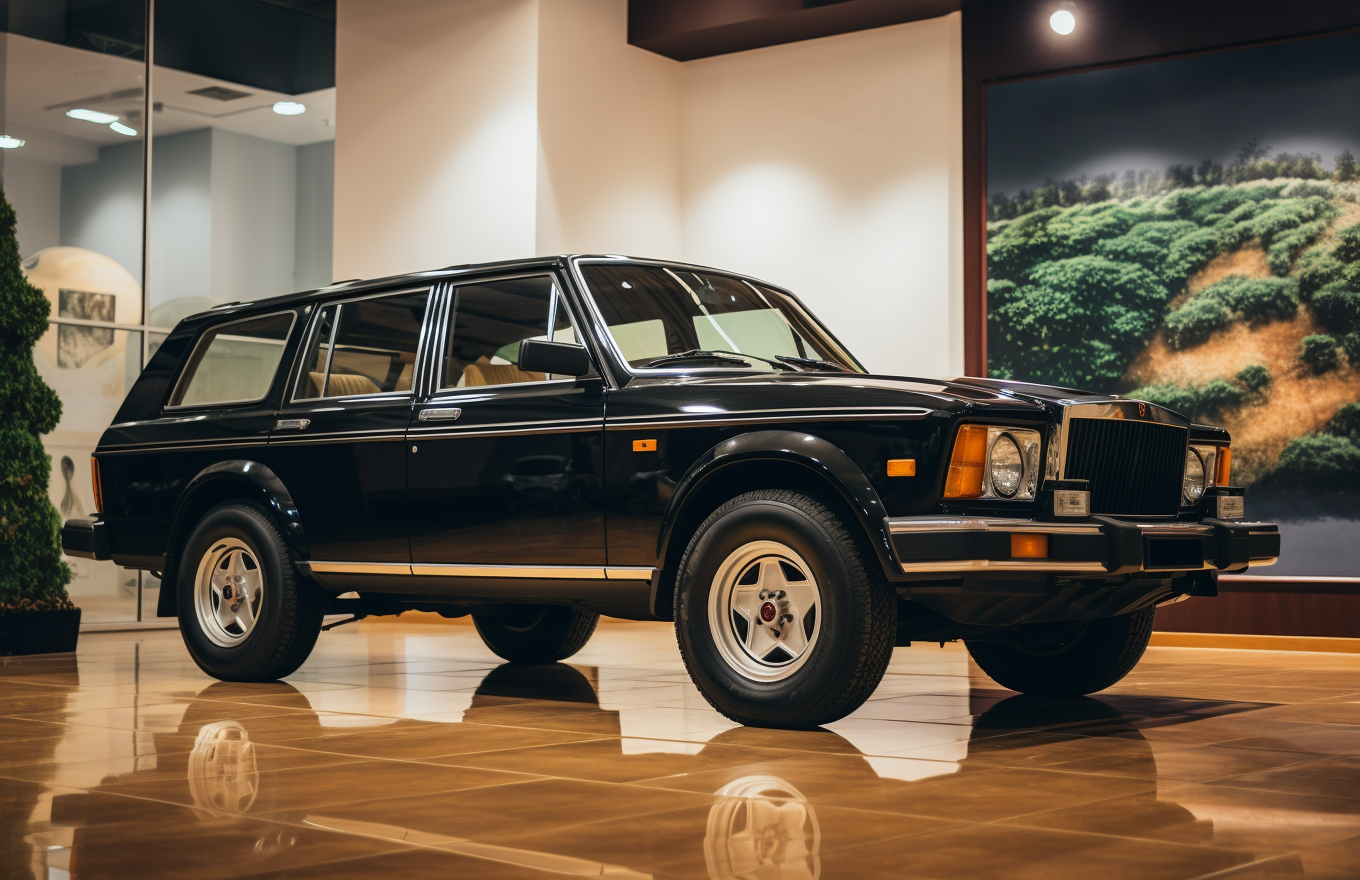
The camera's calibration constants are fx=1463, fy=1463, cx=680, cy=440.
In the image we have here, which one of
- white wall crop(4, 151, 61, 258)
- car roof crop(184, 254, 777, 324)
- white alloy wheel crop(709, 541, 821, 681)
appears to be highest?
white wall crop(4, 151, 61, 258)

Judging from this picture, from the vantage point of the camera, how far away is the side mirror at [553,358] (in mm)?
5441

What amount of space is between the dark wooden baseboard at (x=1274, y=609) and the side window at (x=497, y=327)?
18.7 ft

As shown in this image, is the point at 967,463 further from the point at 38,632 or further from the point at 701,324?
the point at 38,632

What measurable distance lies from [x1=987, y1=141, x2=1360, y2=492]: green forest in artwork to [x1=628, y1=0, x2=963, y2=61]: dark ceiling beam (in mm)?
1681

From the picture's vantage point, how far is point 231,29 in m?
12.2

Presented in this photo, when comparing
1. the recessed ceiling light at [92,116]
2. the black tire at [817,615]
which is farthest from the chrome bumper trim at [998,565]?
the recessed ceiling light at [92,116]

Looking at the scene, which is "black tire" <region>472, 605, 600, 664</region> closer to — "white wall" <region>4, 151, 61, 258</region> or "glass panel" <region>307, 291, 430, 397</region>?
"glass panel" <region>307, 291, 430, 397</region>

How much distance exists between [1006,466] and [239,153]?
8.96 metres

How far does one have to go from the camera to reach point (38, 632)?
29.6 ft

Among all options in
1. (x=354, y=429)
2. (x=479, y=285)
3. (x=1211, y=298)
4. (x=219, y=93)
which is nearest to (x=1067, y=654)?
(x=479, y=285)

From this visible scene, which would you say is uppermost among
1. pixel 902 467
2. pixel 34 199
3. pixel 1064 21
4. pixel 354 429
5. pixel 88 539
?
pixel 1064 21

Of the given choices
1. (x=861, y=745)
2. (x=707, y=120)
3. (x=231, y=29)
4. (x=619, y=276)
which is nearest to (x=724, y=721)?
(x=861, y=745)

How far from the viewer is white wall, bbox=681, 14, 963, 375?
11203 mm

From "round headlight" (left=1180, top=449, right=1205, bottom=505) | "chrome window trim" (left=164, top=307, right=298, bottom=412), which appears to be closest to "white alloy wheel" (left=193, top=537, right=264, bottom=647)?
"chrome window trim" (left=164, top=307, right=298, bottom=412)
